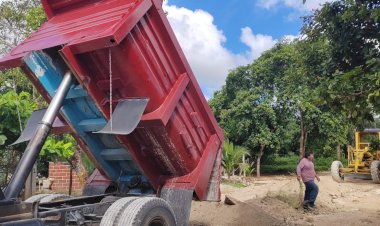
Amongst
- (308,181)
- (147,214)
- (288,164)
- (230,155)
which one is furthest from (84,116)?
(288,164)

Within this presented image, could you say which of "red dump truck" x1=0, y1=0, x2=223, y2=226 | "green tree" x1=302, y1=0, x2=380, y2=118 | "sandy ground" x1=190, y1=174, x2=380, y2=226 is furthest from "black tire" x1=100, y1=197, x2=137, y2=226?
"green tree" x1=302, y1=0, x2=380, y2=118

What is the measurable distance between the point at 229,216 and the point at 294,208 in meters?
4.79

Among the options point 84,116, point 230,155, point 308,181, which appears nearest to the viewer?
point 84,116

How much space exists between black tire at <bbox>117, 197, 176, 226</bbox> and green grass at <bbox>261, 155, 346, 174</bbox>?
29261mm

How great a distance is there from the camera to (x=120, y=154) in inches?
235

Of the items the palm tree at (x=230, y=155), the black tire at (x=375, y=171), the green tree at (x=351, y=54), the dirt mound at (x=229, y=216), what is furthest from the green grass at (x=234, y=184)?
the dirt mound at (x=229, y=216)

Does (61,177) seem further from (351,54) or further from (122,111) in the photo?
(122,111)

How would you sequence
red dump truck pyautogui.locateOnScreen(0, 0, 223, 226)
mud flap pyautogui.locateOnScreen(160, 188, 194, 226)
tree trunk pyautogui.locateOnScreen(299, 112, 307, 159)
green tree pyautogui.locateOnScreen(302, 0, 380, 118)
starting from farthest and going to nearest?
1. tree trunk pyautogui.locateOnScreen(299, 112, 307, 159)
2. green tree pyautogui.locateOnScreen(302, 0, 380, 118)
3. mud flap pyautogui.locateOnScreen(160, 188, 194, 226)
4. red dump truck pyautogui.locateOnScreen(0, 0, 223, 226)

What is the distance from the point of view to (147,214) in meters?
4.72

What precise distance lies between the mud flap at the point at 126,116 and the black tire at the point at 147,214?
2.63ft

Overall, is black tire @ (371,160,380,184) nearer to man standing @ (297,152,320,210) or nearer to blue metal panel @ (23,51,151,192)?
man standing @ (297,152,320,210)

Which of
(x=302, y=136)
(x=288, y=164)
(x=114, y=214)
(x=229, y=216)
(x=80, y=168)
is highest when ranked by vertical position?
(x=302, y=136)

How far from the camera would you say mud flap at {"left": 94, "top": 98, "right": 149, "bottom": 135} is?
472 centimetres

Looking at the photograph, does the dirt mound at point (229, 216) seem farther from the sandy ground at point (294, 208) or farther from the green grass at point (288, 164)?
the green grass at point (288, 164)
